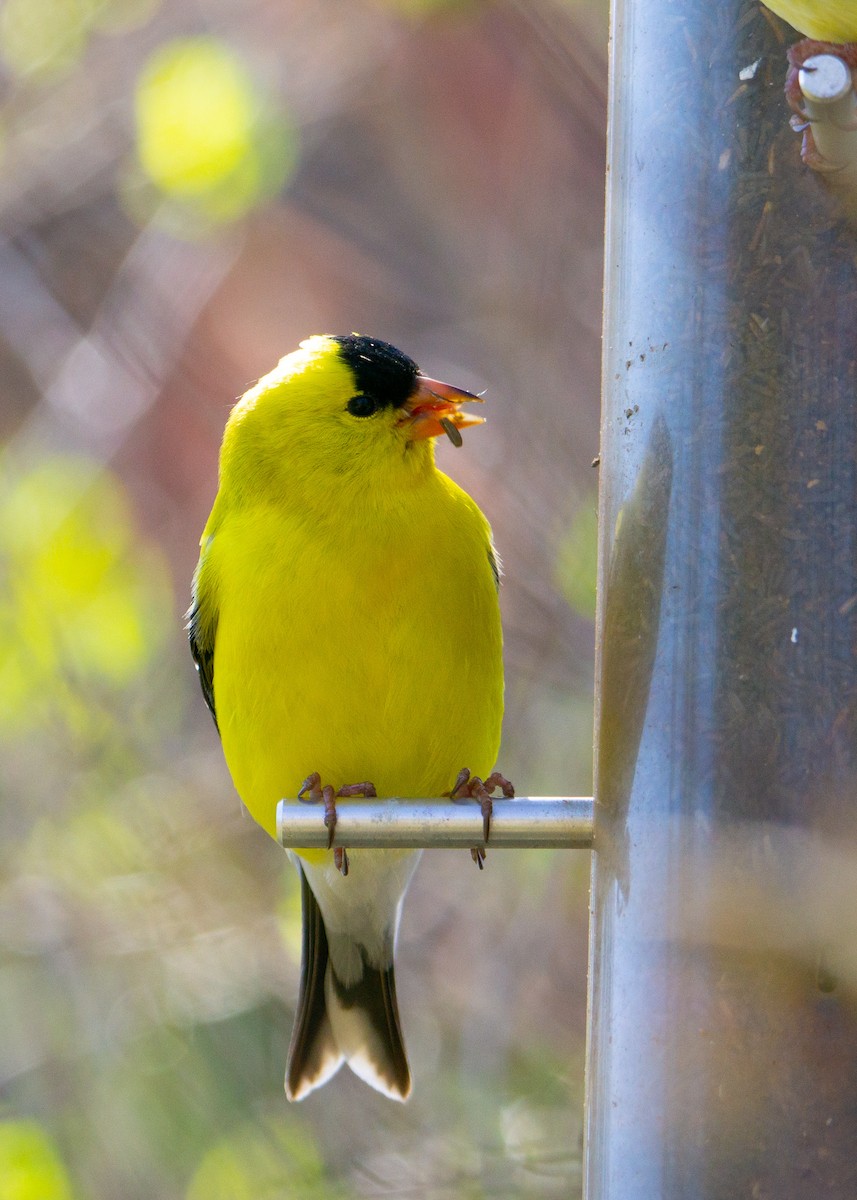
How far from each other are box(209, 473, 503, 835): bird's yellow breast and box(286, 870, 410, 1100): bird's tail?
65 centimetres

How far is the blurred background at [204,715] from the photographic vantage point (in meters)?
4.83

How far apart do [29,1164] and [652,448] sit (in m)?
3.20

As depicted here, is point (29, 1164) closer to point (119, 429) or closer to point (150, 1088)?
point (150, 1088)

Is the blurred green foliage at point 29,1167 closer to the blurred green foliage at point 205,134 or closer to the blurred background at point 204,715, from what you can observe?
the blurred background at point 204,715

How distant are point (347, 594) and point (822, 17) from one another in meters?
1.15

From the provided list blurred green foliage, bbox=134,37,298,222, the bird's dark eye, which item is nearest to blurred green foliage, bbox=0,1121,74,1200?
the bird's dark eye

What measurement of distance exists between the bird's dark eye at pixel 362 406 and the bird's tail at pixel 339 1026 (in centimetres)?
A: 105

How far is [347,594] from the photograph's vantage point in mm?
2680

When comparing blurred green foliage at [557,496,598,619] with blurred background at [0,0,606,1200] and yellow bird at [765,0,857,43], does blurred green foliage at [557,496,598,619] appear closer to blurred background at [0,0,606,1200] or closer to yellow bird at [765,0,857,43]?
blurred background at [0,0,606,1200]

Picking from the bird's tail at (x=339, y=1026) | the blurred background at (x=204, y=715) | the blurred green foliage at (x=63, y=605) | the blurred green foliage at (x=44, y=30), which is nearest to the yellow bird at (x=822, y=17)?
the bird's tail at (x=339, y=1026)

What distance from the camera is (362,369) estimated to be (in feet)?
9.63

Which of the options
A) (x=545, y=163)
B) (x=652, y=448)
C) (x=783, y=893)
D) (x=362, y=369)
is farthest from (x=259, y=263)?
(x=783, y=893)

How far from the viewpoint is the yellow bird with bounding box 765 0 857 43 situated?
6.74 feet

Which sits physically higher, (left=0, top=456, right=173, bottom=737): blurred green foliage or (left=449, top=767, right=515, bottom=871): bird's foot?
(left=0, top=456, right=173, bottom=737): blurred green foliage
